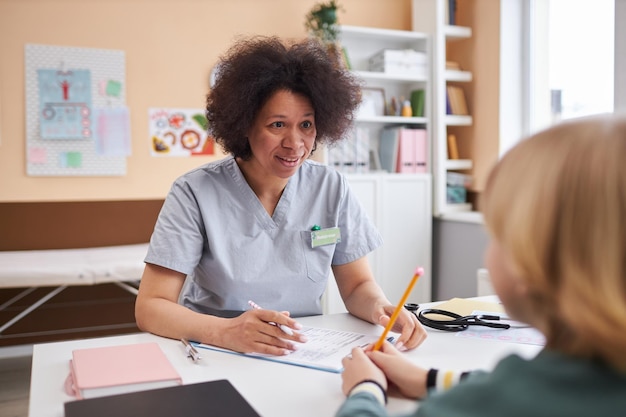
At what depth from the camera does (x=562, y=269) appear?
535 millimetres

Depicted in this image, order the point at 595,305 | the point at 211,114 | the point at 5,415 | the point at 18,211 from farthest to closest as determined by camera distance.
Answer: the point at 18,211 < the point at 5,415 < the point at 211,114 < the point at 595,305

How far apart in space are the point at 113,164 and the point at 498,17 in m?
2.54

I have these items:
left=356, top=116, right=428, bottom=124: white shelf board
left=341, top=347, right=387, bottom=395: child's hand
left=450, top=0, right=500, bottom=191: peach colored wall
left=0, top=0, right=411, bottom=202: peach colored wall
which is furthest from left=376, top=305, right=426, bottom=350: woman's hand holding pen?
left=0, top=0, right=411, bottom=202: peach colored wall

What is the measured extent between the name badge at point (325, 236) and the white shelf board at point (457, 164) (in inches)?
91.0

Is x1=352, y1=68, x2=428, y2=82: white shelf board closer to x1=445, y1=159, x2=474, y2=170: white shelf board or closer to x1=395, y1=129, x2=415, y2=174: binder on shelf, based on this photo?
x1=395, y1=129, x2=415, y2=174: binder on shelf

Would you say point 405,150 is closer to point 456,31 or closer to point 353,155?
point 353,155

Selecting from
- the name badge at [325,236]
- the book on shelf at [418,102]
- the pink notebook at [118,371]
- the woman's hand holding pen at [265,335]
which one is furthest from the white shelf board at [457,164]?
the pink notebook at [118,371]

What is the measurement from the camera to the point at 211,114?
1710 millimetres

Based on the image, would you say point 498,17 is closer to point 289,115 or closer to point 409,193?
point 409,193

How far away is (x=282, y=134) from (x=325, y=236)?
12.1 inches

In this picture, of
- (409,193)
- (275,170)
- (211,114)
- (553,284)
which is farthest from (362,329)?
(409,193)

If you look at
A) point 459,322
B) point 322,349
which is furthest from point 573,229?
point 459,322

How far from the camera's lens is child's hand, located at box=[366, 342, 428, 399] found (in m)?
0.94

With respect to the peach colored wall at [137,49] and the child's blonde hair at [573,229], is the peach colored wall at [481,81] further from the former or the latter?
the child's blonde hair at [573,229]
